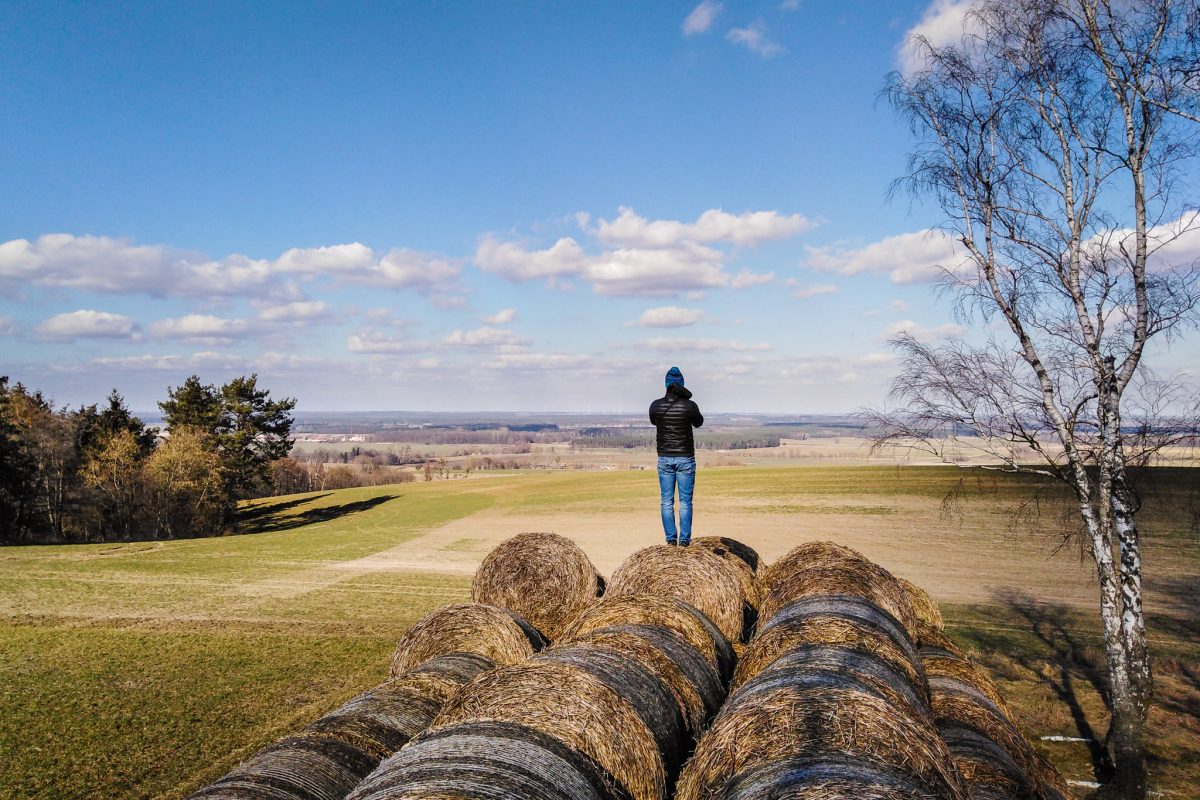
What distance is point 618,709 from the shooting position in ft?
17.1

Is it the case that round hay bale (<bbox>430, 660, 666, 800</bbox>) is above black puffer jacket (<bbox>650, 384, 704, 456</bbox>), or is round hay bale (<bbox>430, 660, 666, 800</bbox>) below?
below

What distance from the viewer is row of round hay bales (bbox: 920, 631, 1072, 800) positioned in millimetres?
5848

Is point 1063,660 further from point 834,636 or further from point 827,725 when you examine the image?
point 827,725

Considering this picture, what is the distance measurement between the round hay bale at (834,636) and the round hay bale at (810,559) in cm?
140

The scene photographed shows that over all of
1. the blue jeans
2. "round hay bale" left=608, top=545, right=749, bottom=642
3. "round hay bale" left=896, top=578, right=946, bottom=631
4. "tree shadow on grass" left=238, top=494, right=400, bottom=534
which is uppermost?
the blue jeans

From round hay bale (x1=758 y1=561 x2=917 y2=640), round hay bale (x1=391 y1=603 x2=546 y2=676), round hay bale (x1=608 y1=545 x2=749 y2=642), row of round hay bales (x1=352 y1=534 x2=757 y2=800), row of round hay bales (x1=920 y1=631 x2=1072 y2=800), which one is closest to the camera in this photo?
row of round hay bales (x1=352 y1=534 x2=757 y2=800)

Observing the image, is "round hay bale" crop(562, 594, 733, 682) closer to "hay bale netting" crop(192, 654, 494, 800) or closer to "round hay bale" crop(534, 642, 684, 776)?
"round hay bale" crop(534, 642, 684, 776)

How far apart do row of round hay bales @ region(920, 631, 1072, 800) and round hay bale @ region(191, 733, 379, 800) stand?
4806mm

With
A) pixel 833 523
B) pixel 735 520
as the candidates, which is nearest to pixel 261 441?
pixel 735 520

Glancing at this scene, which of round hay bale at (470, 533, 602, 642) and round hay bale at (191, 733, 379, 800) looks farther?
round hay bale at (470, 533, 602, 642)

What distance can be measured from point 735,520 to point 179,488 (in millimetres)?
36170

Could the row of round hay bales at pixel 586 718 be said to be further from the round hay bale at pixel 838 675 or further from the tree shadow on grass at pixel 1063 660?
the tree shadow on grass at pixel 1063 660

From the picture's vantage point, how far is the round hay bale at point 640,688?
5.54 m

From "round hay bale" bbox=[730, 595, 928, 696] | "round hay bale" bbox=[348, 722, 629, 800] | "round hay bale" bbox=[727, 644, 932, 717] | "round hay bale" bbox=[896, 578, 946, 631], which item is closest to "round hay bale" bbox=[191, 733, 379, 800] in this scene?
"round hay bale" bbox=[348, 722, 629, 800]
